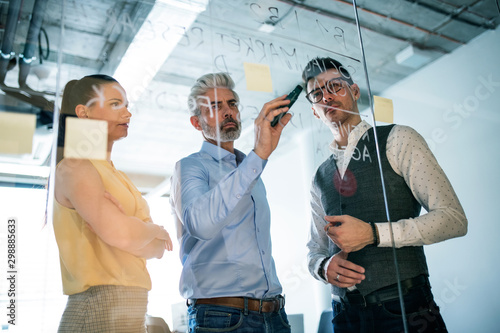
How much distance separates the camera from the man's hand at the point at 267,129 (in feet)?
3.77

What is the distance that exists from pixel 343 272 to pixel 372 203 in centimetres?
25

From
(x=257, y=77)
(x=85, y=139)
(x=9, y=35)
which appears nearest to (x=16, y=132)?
(x=85, y=139)

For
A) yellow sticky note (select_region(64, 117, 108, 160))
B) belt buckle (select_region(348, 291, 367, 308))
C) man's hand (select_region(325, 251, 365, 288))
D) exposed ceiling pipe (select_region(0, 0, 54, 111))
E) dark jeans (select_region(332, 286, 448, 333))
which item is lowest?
dark jeans (select_region(332, 286, 448, 333))

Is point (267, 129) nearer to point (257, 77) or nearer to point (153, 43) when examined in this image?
point (257, 77)

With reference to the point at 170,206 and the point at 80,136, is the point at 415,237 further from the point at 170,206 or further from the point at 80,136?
the point at 80,136

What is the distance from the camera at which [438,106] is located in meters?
1.98

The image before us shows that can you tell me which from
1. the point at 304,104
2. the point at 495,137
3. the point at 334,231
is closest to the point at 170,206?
the point at 334,231

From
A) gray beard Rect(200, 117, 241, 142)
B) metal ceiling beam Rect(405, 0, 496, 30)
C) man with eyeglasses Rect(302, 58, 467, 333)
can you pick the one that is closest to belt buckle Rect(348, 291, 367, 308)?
man with eyeglasses Rect(302, 58, 467, 333)

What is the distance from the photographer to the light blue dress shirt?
1126 millimetres

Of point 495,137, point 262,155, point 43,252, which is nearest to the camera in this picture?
point 43,252

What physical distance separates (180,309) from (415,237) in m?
0.76

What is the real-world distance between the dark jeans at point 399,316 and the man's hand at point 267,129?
0.60m

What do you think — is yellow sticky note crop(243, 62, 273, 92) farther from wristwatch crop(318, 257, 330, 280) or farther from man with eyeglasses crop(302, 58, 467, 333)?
wristwatch crop(318, 257, 330, 280)

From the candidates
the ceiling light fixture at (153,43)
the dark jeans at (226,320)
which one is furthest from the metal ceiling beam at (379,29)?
the dark jeans at (226,320)
